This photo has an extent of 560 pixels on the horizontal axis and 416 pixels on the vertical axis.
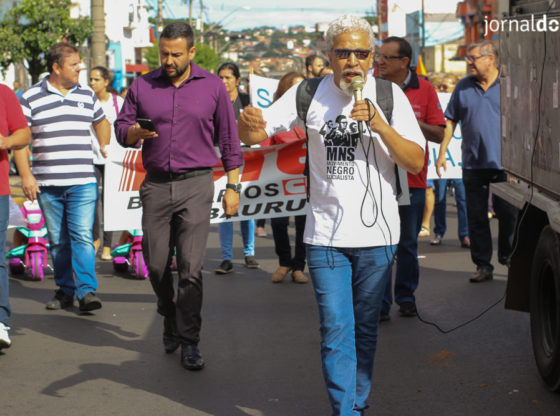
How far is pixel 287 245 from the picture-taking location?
9.92m

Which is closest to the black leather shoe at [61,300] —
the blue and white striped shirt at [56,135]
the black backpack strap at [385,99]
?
the blue and white striped shirt at [56,135]

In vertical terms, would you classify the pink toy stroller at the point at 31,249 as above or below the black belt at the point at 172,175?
below

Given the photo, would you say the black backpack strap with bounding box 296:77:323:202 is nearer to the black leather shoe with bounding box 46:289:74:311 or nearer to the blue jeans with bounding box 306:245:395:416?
the blue jeans with bounding box 306:245:395:416

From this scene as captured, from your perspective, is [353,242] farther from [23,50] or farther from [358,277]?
[23,50]

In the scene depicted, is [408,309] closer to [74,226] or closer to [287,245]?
[287,245]

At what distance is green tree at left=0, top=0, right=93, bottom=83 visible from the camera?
992 inches

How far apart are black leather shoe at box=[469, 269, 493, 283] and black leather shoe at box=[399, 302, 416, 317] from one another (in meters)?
1.71

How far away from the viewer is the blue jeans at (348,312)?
15.1ft

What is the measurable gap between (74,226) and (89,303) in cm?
65

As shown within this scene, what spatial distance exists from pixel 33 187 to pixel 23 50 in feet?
62.4

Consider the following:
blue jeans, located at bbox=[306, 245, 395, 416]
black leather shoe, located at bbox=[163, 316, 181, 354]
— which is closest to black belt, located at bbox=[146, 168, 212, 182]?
black leather shoe, located at bbox=[163, 316, 181, 354]

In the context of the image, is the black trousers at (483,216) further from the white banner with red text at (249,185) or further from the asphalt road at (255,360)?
the white banner with red text at (249,185)

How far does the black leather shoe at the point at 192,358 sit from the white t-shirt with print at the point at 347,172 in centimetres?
188

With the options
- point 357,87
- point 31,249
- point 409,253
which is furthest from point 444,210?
point 357,87
